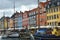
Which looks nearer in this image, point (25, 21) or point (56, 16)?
point (56, 16)

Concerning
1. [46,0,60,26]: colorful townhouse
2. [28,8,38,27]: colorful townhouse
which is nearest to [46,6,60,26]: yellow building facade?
[46,0,60,26]: colorful townhouse

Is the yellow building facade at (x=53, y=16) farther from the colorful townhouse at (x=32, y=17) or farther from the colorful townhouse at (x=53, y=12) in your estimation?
the colorful townhouse at (x=32, y=17)

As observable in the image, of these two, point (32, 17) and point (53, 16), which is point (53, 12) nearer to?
point (53, 16)

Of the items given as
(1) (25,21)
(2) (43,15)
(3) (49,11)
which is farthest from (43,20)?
(1) (25,21)

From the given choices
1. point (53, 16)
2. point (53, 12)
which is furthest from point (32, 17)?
point (53, 16)

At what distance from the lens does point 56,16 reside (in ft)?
264

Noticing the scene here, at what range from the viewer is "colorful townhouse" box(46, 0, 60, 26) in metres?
79.6

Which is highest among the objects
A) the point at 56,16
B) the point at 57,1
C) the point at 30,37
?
the point at 57,1

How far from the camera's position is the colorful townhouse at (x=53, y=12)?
79.6 meters

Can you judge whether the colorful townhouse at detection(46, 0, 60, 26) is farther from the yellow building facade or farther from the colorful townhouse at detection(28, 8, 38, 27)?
the colorful townhouse at detection(28, 8, 38, 27)

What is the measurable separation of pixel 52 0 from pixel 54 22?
1109 centimetres

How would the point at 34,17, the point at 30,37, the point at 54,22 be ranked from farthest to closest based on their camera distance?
the point at 34,17
the point at 54,22
the point at 30,37

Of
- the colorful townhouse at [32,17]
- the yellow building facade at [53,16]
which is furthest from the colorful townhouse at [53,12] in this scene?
the colorful townhouse at [32,17]

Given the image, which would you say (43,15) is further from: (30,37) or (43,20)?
(30,37)
